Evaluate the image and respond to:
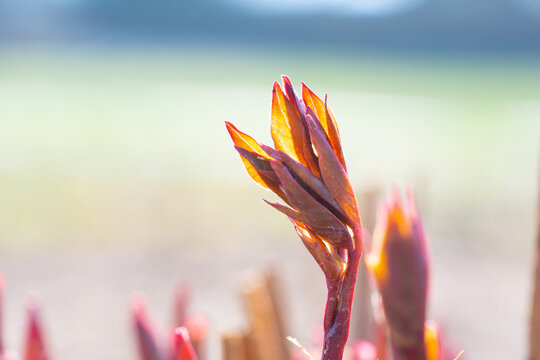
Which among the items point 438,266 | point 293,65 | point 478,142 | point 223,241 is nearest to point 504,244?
point 438,266

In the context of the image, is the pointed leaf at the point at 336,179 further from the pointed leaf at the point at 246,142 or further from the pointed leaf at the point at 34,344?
the pointed leaf at the point at 34,344


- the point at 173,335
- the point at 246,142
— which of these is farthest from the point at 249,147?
the point at 173,335

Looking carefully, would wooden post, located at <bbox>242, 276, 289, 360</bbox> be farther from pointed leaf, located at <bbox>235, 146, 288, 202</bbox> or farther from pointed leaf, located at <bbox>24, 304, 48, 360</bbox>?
pointed leaf, located at <bbox>235, 146, 288, 202</bbox>

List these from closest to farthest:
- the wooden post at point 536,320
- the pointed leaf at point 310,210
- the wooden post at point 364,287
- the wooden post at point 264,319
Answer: the pointed leaf at point 310,210 < the wooden post at point 536,320 < the wooden post at point 264,319 < the wooden post at point 364,287

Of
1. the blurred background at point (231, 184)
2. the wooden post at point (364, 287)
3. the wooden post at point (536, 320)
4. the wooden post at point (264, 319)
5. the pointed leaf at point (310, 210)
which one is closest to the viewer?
the pointed leaf at point (310, 210)

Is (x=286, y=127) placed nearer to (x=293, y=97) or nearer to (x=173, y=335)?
(x=293, y=97)

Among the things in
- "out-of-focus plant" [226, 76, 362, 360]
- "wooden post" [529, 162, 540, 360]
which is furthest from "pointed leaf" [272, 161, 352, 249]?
"wooden post" [529, 162, 540, 360]

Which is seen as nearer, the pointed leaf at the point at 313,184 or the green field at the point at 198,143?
the pointed leaf at the point at 313,184

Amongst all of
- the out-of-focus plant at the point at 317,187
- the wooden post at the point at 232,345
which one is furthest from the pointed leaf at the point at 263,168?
the wooden post at the point at 232,345
